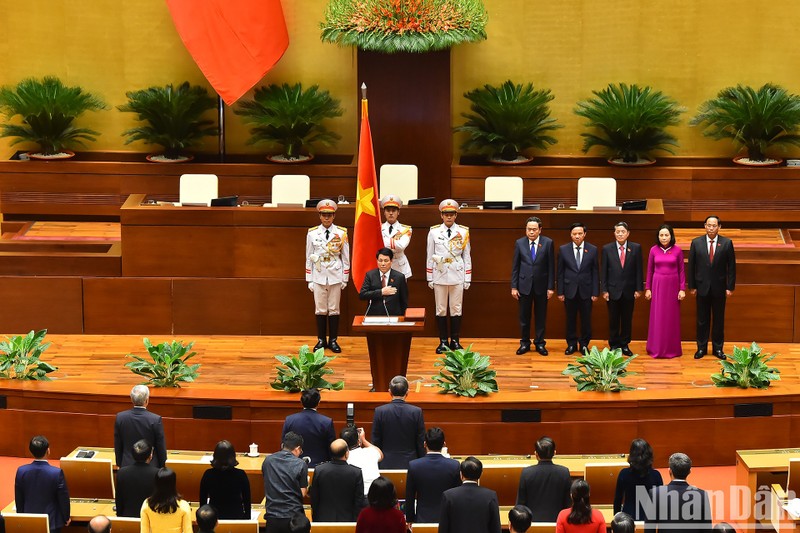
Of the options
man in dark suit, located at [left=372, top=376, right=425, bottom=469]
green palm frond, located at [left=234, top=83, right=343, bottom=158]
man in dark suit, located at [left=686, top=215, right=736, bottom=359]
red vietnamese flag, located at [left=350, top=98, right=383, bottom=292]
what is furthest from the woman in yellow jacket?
green palm frond, located at [left=234, top=83, right=343, bottom=158]

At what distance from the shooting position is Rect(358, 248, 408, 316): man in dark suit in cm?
1072

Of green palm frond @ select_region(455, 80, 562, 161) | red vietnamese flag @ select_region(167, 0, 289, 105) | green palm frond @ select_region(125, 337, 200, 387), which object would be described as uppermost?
red vietnamese flag @ select_region(167, 0, 289, 105)

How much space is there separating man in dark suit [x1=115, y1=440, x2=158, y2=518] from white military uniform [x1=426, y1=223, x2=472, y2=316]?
14.4ft

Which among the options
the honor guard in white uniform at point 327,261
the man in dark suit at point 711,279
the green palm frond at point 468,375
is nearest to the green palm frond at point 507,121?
the honor guard in white uniform at point 327,261

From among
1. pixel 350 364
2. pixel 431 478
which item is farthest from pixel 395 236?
pixel 431 478

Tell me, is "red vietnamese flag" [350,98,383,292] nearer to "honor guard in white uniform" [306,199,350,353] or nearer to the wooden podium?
"honor guard in white uniform" [306,199,350,353]

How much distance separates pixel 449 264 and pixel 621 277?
4.91ft

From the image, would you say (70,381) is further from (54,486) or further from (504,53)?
(504,53)

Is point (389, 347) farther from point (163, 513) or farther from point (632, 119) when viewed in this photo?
point (632, 119)

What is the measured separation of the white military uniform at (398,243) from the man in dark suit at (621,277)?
172 cm

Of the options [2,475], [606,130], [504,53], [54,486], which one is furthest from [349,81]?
[54,486]

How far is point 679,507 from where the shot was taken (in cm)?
718

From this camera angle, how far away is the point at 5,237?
546 inches

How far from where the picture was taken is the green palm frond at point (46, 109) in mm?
14297
